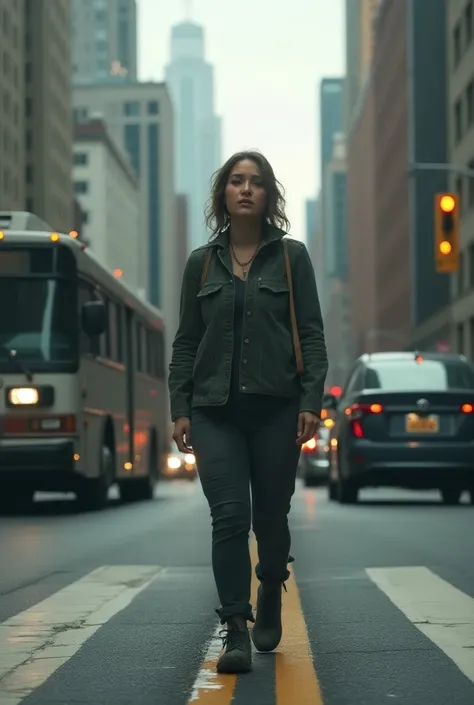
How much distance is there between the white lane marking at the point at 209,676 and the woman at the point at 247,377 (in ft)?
0.45

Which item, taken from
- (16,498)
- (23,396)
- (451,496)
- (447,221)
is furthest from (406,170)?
(23,396)

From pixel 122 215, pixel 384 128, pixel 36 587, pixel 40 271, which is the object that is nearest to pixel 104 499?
pixel 40 271

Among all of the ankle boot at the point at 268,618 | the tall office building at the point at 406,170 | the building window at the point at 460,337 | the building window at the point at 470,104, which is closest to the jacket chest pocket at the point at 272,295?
the ankle boot at the point at 268,618

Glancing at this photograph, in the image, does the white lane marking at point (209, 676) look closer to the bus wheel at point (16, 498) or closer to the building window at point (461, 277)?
the bus wheel at point (16, 498)

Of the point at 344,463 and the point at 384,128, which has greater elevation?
the point at 384,128

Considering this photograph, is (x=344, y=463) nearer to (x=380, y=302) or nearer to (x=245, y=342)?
(x=245, y=342)

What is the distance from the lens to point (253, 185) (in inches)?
255

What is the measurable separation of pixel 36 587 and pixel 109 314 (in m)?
12.0

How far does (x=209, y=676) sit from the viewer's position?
597cm

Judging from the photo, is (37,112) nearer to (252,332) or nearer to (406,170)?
(406,170)

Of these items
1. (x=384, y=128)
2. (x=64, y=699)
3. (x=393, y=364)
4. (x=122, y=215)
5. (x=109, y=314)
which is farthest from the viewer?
(x=122, y=215)

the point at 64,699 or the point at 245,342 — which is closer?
the point at 64,699

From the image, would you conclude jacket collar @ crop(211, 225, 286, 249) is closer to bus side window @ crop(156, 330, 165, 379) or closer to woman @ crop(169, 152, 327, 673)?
woman @ crop(169, 152, 327, 673)

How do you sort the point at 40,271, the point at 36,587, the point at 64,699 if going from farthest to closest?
the point at 40,271 → the point at 36,587 → the point at 64,699
